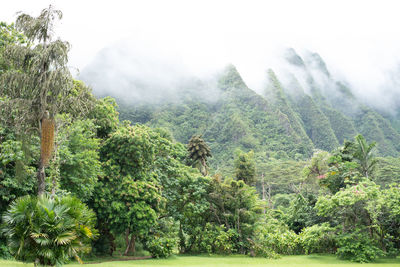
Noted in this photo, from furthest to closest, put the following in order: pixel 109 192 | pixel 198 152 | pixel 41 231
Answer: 1. pixel 198 152
2. pixel 109 192
3. pixel 41 231

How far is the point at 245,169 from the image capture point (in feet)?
113

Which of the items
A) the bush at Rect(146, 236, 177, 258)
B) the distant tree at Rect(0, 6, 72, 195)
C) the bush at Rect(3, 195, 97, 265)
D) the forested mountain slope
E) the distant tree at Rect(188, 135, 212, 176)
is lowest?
the bush at Rect(146, 236, 177, 258)

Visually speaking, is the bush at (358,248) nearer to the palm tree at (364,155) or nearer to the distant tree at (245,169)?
the palm tree at (364,155)

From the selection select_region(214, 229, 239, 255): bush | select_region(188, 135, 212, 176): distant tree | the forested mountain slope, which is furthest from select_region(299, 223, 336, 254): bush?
the forested mountain slope

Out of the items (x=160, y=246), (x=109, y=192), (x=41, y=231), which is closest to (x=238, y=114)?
(x=160, y=246)

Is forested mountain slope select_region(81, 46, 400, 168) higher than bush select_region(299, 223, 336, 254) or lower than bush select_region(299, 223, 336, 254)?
higher

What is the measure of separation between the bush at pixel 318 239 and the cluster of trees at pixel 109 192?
7 cm

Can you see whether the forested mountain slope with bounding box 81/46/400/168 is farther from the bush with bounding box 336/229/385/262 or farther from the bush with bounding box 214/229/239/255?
the bush with bounding box 336/229/385/262

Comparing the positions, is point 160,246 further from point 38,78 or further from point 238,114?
point 238,114

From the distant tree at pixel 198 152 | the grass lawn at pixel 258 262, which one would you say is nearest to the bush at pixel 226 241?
the grass lawn at pixel 258 262

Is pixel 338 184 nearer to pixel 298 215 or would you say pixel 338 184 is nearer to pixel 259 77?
pixel 298 215

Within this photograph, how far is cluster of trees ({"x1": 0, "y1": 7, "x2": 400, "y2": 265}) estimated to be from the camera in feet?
28.9

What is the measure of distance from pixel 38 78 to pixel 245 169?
1050 inches

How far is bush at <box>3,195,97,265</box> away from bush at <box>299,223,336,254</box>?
44.2 feet
